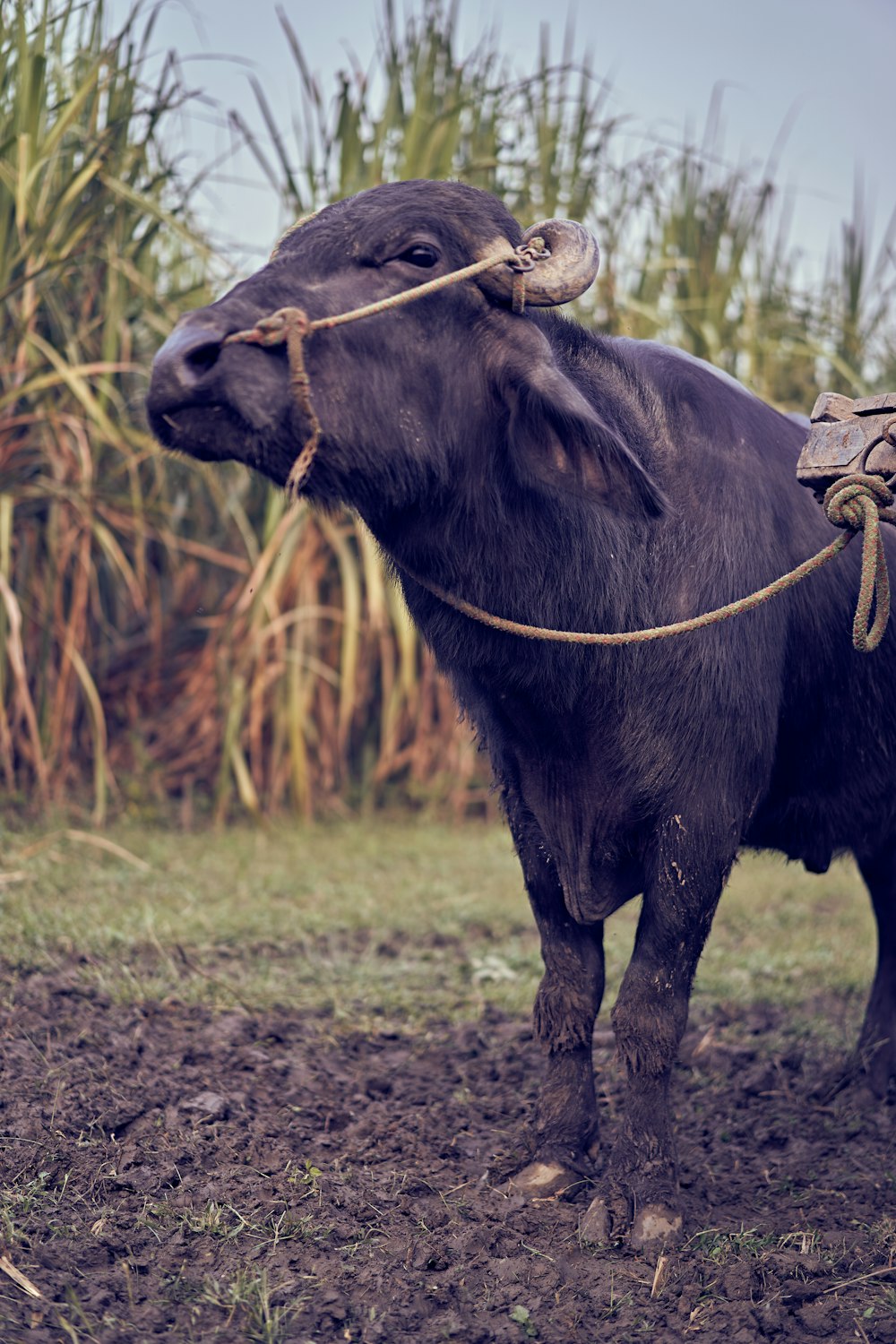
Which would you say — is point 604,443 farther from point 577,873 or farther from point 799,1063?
point 799,1063

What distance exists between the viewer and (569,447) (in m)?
2.16

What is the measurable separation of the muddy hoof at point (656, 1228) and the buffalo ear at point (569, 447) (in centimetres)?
124

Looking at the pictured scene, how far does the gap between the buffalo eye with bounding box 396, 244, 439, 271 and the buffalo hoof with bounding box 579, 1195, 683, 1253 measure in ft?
5.50

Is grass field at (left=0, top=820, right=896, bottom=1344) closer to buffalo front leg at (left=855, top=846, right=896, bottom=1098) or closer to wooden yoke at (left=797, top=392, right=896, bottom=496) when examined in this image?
buffalo front leg at (left=855, top=846, right=896, bottom=1098)

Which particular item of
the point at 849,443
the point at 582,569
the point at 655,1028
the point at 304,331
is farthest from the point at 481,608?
the point at 655,1028

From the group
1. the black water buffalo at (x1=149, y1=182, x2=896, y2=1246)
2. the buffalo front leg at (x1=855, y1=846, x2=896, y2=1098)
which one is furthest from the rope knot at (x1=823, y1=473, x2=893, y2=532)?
the buffalo front leg at (x1=855, y1=846, x2=896, y2=1098)

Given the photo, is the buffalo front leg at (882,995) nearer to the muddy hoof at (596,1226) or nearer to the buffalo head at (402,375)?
the muddy hoof at (596,1226)

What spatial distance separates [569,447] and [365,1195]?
4.53 ft

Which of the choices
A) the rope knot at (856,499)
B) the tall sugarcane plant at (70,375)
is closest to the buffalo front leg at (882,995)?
the rope knot at (856,499)

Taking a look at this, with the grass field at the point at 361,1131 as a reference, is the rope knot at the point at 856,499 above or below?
above

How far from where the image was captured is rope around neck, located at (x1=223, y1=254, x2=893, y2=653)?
6.46 ft

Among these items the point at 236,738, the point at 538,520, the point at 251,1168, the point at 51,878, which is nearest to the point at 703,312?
the point at 236,738

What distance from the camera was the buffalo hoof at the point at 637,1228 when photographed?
229cm

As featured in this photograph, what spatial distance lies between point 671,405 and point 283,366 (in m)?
0.83
